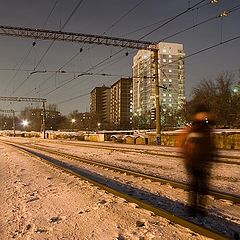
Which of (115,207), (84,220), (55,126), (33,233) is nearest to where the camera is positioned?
(33,233)

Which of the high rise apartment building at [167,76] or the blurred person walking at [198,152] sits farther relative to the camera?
the high rise apartment building at [167,76]

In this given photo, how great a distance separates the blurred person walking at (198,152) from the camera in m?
6.46

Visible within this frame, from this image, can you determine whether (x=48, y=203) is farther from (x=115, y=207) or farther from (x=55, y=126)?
(x=55, y=126)

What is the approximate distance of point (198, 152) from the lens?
6.45m

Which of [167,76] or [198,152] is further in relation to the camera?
[167,76]

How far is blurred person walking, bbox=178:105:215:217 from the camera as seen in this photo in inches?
254

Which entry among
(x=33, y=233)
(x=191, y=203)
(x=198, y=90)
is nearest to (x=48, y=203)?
(x=33, y=233)

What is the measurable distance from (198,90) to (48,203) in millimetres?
66094

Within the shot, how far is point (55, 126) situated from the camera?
519 feet

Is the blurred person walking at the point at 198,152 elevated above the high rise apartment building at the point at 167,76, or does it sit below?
below

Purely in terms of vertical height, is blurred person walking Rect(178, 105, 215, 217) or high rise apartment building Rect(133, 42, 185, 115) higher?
high rise apartment building Rect(133, 42, 185, 115)

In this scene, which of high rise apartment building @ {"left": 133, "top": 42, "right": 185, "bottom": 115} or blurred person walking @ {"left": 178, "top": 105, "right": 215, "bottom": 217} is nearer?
blurred person walking @ {"left": 178, "top": 105, "right": 215, "bottom": 217}

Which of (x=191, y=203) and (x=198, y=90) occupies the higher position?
(x=198, y=90)

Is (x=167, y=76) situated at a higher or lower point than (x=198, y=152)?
higher
